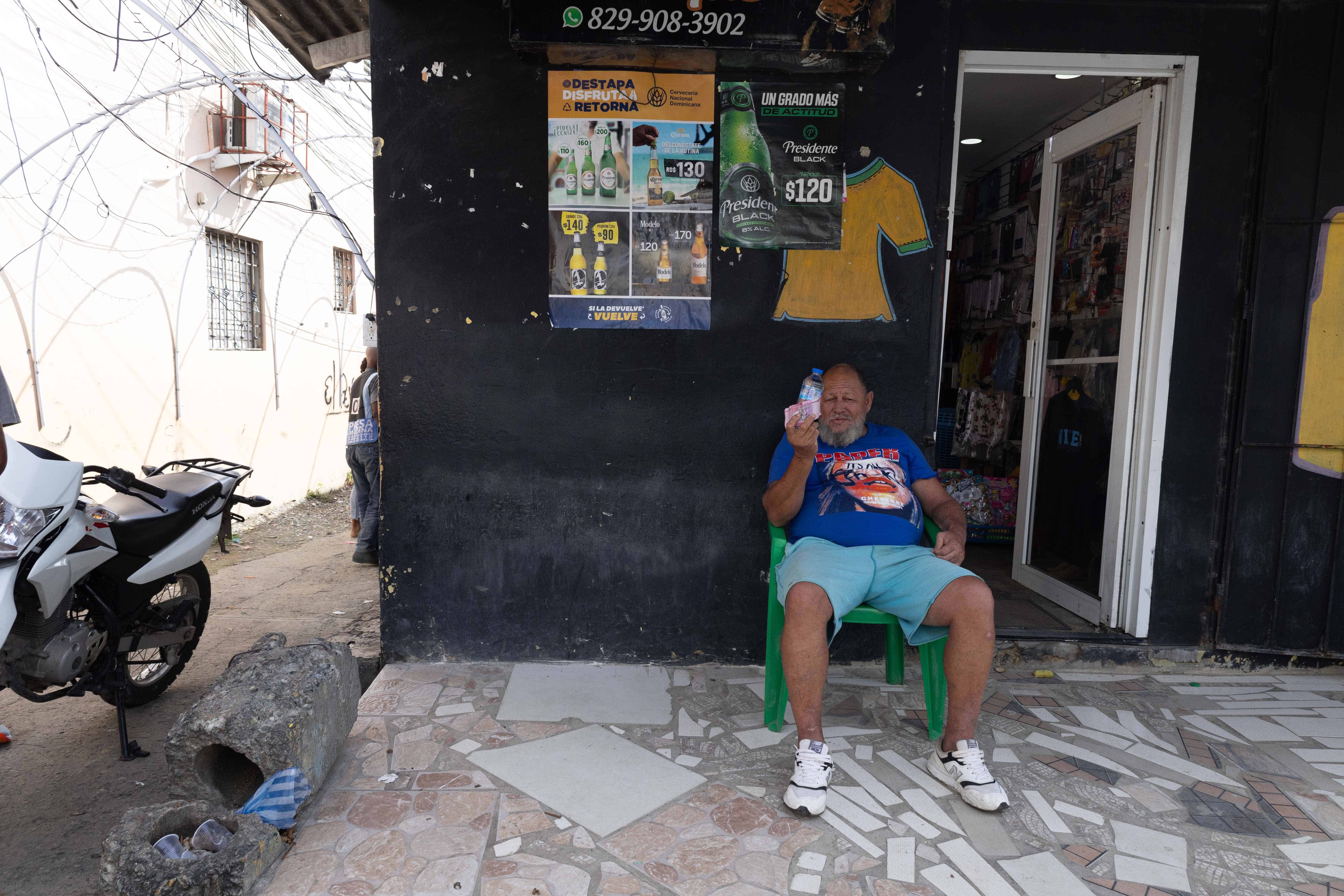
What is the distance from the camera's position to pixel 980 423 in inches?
230

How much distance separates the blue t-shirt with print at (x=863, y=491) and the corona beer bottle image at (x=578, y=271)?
3.46 feet

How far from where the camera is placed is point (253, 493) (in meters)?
7.72

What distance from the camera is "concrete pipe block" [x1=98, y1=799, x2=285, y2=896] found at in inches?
71.7

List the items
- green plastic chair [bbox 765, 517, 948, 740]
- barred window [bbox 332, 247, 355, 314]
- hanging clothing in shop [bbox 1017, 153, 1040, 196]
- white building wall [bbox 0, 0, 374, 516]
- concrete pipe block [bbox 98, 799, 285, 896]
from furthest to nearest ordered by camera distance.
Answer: barred window [bbox 332, 247, 355, 314] → hanging clothing in shop [bbox 1017, 153, 1040, 196] → white building wall [bbox 0, 0, 374, 516] → green plastic chair [bbox 765, 517, 948, 740] → concrete pipe block [bbox 98, 799, 285, 896]

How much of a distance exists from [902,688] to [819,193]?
2.06 meters

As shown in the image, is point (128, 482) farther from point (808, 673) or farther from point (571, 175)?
point (808, 673)

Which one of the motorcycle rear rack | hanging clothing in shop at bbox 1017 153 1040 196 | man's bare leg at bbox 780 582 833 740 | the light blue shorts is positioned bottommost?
man's bare leg at bbox 780 582 833 740

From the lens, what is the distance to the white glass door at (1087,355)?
11.5ft

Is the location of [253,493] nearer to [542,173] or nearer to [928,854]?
[542,173]

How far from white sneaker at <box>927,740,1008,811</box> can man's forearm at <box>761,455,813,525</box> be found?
91 centimetres

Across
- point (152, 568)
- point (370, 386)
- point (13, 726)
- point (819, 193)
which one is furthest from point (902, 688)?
point (370, 386)

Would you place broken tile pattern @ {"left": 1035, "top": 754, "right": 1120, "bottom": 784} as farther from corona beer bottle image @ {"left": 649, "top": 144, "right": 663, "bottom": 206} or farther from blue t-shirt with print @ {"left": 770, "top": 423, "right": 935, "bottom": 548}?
corona beer bottle image @ {"left": 649, "top": 144, "right": 663, "bottom": 206}

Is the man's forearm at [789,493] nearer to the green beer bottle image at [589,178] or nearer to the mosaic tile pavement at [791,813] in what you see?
the mosaic tile pavement at [791,813]

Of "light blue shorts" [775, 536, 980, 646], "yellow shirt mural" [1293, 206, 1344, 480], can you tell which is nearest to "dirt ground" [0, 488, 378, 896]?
"light blue shorts" [775, 536, 980, 646]
